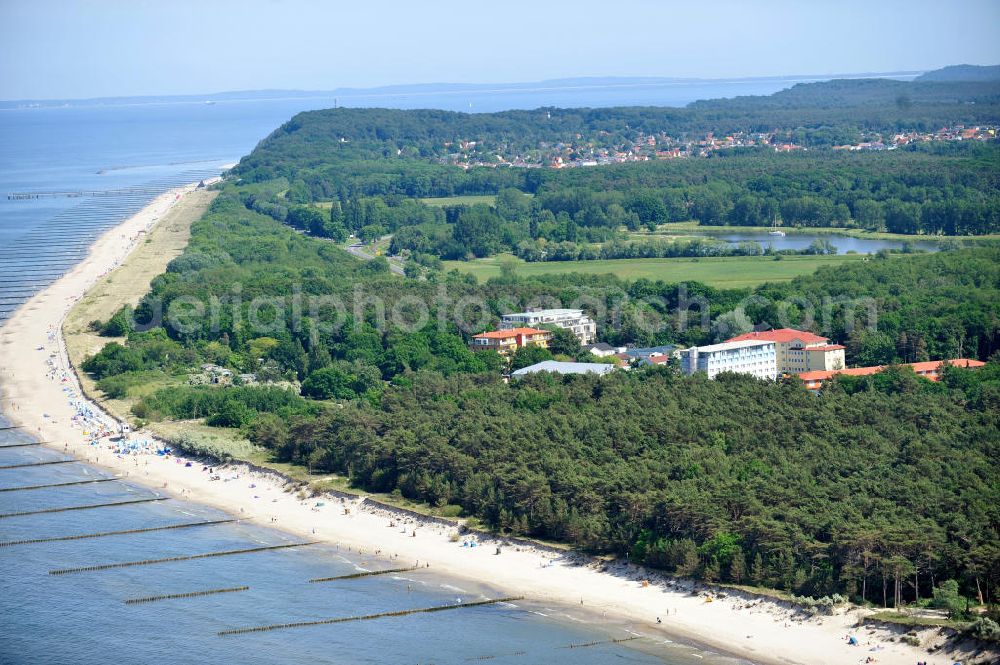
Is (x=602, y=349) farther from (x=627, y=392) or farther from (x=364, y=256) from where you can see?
(x=364, y=256)

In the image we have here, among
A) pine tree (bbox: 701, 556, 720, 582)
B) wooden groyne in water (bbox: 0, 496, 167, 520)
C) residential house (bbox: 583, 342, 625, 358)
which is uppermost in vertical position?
residential house (bbox: 583, 342, 625, 358)

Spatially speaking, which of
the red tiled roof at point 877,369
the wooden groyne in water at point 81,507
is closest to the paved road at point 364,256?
the red tiled roof at point 877,369

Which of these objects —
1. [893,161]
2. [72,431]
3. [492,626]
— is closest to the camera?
[492,626]

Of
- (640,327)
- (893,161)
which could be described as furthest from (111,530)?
(893,161)

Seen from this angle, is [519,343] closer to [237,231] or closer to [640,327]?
[640,327]

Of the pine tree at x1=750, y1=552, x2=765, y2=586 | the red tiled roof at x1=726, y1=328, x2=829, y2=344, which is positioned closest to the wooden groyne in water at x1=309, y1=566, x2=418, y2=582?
the pine tree at x1=750, y1=552, x2=765, y2=586

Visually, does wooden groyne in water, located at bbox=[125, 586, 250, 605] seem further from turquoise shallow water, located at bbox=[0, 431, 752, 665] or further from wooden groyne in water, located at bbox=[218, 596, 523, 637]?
wooden groyne in water, located at bbox=[218, 596, 523, 637]
